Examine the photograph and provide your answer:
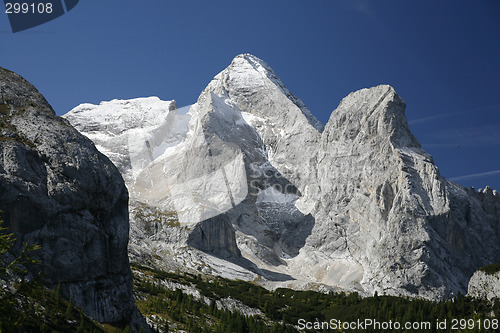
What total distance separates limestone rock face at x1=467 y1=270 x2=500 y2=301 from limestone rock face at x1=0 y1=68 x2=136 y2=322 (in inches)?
3544

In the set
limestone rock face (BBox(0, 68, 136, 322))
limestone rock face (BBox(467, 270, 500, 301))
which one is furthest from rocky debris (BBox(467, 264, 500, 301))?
limestone rock face (BBox(0, 68, 136, 322))

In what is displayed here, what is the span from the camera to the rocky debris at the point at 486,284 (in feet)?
389

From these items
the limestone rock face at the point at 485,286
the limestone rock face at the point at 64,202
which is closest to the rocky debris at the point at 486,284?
the limestone rock face at the point at 485,286

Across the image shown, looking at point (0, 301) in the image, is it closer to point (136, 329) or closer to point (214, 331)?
point (136, 329)

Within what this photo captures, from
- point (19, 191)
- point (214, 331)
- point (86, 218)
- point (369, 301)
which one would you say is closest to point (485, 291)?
point (369, 301)

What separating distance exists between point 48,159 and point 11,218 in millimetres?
10126

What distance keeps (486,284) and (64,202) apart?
342ft

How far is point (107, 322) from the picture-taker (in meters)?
64.6

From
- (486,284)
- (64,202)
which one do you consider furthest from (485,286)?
(64,202)

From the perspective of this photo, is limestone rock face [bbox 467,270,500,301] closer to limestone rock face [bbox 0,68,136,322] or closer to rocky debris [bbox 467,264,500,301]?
rocky debris [bbox 467,264,500,301]

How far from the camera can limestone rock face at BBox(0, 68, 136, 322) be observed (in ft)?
194

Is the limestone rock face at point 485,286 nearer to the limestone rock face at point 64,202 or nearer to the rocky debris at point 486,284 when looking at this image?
the rocky debris at point 486,284

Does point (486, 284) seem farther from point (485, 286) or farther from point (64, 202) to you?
point (64, 202)

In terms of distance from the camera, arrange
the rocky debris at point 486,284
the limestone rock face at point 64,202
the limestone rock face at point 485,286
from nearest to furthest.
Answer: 1. the limestone rock face at point 64,202
2. the limestone rock face at point 485,286
3. the rocky debris at point 486,284
